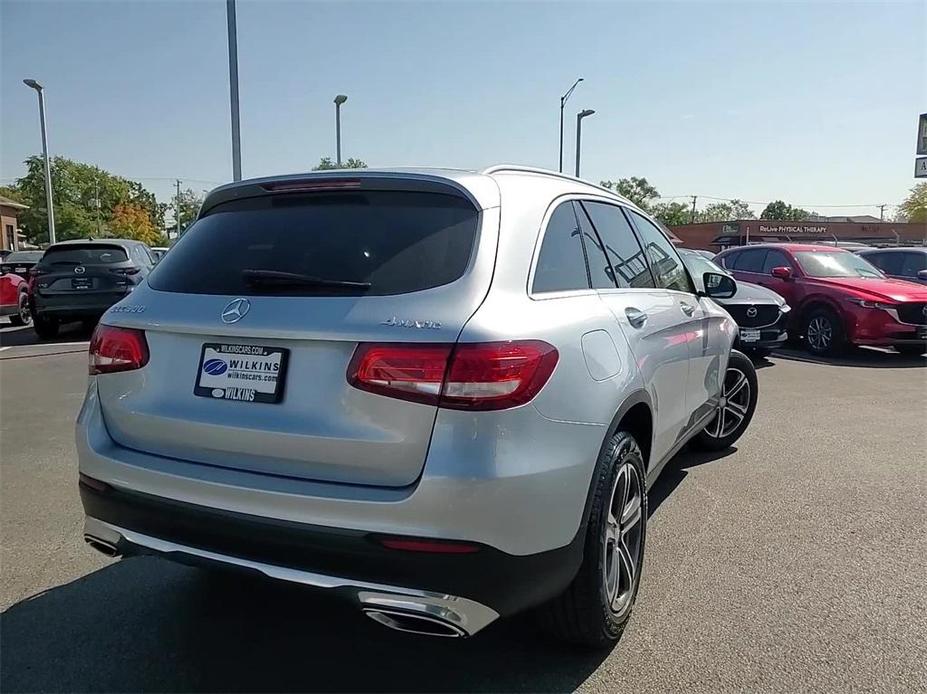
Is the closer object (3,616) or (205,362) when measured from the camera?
(205,362)

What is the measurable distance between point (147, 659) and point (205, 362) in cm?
118

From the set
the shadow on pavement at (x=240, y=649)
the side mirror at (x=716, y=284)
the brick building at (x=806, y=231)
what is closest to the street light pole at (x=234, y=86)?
the side mirror at (x=716, y=284)

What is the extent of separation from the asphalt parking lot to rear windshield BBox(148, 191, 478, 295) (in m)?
1.01

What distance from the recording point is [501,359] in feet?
7.01

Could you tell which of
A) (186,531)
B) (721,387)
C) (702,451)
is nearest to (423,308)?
(186,531)

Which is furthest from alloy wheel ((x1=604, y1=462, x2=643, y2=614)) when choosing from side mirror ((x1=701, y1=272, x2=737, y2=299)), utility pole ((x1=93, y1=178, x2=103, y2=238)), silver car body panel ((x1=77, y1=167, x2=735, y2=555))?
utility pole ((x1=93, y1=178, x2=103, y2=238))

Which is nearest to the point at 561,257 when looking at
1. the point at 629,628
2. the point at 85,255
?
the point at 629,628

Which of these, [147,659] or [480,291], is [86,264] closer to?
[147,659]

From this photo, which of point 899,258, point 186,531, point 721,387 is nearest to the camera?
point 186,531

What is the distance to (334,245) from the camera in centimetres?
246

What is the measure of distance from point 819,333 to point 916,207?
65429 millimetres

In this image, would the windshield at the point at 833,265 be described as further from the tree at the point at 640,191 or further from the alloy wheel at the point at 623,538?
the tree at the point at 640,191

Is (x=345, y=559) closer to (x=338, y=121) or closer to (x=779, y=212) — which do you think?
(x=338, y=121)

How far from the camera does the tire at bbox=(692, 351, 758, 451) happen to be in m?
5.27
